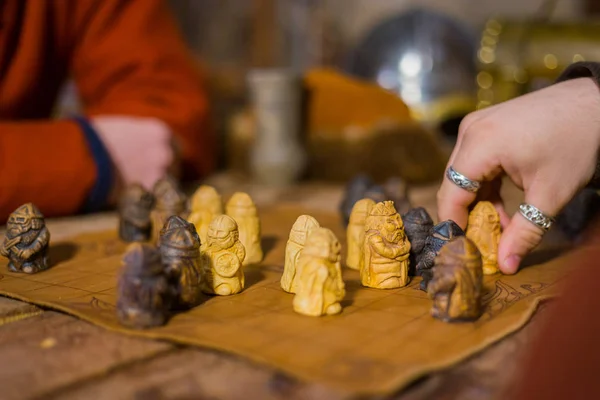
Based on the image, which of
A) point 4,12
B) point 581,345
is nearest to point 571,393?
point 581,345

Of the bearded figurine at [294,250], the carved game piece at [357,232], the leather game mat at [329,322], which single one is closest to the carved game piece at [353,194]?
the carved game piece at [357,232]

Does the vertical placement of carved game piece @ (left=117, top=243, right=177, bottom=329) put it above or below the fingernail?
above

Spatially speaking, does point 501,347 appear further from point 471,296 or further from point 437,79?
point 437,79

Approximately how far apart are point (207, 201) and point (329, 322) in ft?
2.00

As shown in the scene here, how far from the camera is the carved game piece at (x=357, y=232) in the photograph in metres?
1.40

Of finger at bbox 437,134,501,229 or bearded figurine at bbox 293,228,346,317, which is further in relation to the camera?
finger at bbox 437,134,501,229

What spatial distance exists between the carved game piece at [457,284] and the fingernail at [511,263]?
243 millimetres

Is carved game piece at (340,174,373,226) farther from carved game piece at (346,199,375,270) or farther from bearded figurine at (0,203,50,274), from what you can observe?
bearded figurine at (0,203,50,274)

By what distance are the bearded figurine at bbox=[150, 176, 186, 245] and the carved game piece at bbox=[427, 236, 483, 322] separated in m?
0.73

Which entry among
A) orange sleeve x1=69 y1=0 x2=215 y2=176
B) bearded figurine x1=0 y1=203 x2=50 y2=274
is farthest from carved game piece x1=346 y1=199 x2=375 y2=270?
orange sleeve x1=69 y1=0 x2=215 y2=176

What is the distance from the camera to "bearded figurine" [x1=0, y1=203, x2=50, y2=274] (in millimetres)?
1303

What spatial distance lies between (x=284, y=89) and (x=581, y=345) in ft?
6.41

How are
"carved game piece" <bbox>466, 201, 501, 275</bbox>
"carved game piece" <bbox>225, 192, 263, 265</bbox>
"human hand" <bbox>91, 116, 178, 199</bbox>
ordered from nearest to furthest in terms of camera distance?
1. "carved game piece" <bbox>466, 201, 501, 275</bbox>
2. "carved game piece" <bbox>225, 192, 263, 265</bbox>
3. "human hand" <bbox>91, 116, 178, 199</bbox>

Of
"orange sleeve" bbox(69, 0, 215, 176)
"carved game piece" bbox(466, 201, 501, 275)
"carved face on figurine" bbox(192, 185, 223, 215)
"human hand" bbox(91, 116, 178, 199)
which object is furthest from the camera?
"orange sleeve" bbox(69, 0, 215, 176)
